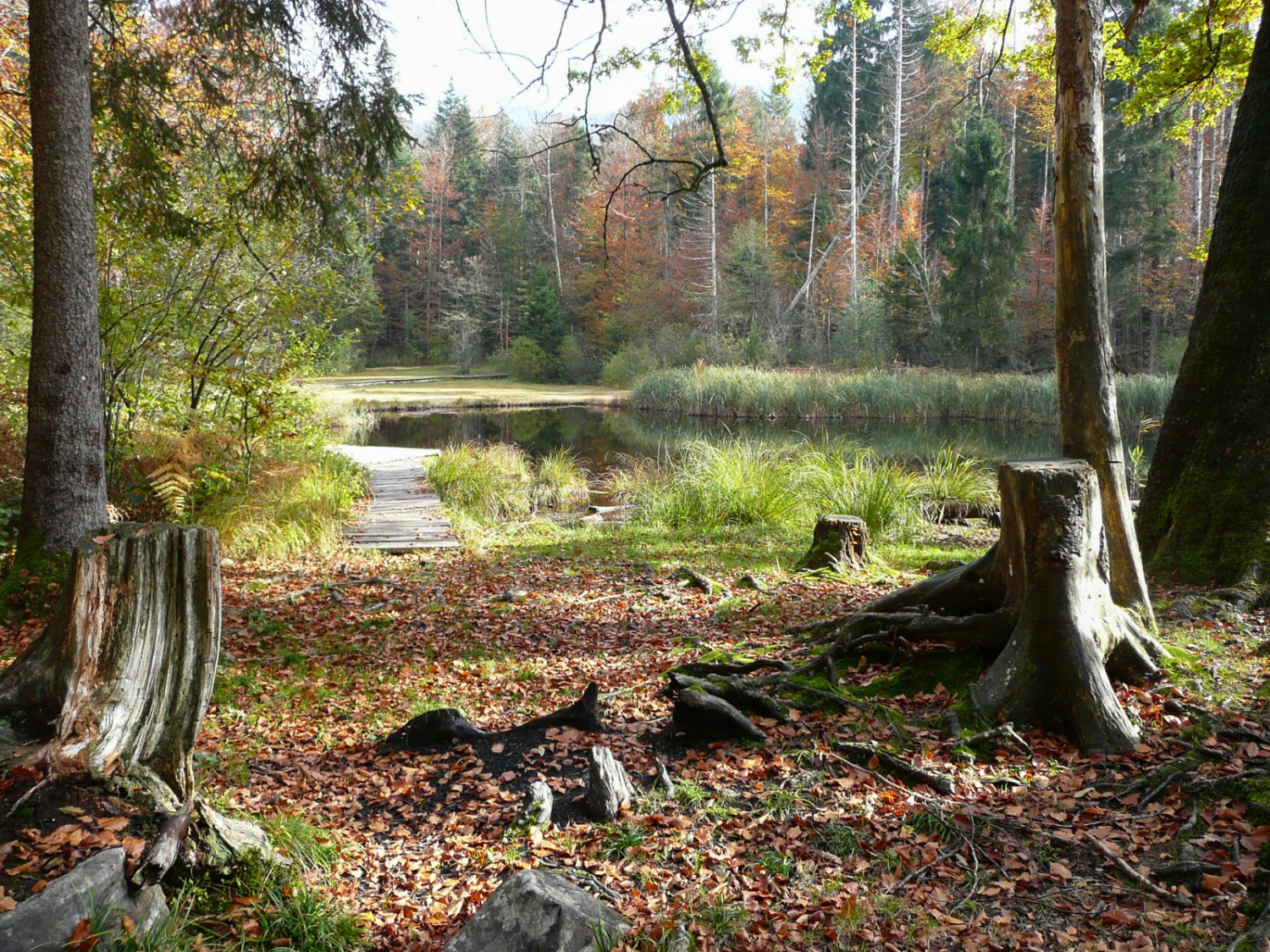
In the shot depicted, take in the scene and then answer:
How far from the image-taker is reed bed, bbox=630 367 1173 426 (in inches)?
767

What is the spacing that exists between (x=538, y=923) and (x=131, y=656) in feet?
4.44

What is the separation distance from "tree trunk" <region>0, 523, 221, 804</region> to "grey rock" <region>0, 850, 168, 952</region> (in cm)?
29

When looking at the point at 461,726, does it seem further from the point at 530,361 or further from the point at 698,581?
the point at 530,361

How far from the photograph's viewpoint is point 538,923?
205 centimetres

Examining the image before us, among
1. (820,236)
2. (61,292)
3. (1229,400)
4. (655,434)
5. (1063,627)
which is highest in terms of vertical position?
(820,236)

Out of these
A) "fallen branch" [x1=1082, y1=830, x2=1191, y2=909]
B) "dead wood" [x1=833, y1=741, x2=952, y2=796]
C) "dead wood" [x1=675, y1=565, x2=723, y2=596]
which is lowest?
"dead wood" [x1=675, y1=565, x2=723, y2=596]

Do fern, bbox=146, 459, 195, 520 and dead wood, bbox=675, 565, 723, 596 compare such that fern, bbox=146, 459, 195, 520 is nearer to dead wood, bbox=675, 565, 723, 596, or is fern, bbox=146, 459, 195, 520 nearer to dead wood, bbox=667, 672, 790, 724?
dead wood, bbox=675, 565, 723, 596

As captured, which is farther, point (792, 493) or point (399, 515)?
point (792, 493)

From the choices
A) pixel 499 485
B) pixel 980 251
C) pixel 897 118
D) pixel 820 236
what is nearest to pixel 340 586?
pixel 499 485

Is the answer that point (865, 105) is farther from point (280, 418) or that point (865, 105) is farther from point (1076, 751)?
point (1076, 751)

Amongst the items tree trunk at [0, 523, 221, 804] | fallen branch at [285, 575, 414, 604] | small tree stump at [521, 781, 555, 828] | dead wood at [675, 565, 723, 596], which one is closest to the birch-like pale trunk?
dead wood at [675, 565, 723, 596]

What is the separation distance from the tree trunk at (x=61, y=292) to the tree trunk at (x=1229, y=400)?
599 centimetres

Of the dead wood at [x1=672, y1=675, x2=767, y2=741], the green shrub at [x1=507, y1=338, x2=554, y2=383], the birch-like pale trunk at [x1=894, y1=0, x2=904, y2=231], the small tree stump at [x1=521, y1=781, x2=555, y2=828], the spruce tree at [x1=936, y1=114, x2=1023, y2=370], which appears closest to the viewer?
the small tree stump at [x1=521, y1=781, x2=555, y2=828]

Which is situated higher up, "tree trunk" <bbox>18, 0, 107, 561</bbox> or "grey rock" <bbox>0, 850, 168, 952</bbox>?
"tree trunk" <bbox>18, 0, 107, 561</bbox>
